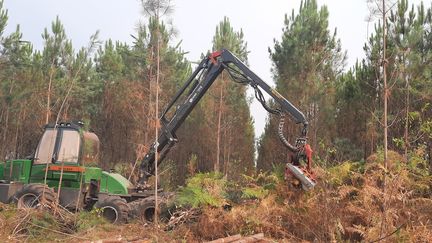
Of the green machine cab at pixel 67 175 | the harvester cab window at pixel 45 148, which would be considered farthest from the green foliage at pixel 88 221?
the harvester cab window at pixel 45 148

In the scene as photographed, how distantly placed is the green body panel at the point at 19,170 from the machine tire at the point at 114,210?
1979 millimetres

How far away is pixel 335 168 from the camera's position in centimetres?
927

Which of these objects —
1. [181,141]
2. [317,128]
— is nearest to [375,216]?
[317,128]

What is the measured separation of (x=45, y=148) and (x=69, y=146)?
1.87 feet

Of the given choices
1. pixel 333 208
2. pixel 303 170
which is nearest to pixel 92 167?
pixel 303 170

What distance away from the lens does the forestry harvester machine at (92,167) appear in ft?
33.2

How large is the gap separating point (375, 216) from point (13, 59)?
66.1ft

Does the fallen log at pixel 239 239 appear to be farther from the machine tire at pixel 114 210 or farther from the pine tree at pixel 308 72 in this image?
the pine tree at pixel 308 72

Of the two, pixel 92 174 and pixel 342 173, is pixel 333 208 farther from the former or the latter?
pixel 92 174

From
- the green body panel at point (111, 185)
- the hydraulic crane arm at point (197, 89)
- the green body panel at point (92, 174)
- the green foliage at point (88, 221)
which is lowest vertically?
the green foliage at point (88, 221)

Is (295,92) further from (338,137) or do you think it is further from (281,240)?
(281,240)

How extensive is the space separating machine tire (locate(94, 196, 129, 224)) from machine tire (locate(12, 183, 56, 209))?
1.19m

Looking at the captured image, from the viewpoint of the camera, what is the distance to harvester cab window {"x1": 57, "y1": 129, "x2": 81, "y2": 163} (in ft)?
35.8

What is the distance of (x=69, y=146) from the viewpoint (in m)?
11.0
